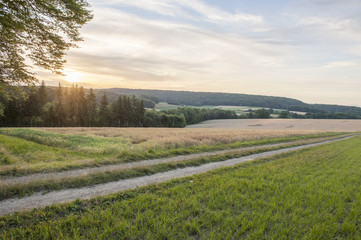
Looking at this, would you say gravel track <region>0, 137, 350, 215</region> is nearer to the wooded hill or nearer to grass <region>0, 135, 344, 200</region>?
grass <region>0, 135, 344, 200</region>

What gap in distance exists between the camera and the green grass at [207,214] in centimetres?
482

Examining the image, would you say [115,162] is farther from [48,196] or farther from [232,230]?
[232,230]

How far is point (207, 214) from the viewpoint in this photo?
18.8ft

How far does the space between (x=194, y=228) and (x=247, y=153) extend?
42.8ft

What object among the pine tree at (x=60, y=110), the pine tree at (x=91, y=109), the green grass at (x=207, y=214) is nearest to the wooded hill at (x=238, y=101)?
the pine tree at (x=91, y=109)

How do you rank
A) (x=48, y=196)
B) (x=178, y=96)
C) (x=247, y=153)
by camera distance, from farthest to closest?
1. (x=178, y=96)
2. (x=247, y=153)
3. (x=48, y=196)

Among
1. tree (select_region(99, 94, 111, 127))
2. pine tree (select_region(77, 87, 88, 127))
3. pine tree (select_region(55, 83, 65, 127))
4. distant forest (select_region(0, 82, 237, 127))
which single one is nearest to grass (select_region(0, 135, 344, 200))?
distant forest (select_region(0, 82, 237, 127))

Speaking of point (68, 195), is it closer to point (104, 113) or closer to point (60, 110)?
point (104, 113)

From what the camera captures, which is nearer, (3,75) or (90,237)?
(90,237)

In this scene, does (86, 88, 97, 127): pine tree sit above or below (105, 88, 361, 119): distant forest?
below

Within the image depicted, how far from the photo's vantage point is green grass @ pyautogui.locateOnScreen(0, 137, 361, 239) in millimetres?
4824

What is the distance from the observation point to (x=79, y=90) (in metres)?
64.3

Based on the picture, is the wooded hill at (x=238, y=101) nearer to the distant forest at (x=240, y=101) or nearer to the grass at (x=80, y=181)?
the distant forest at (x=240, y=101)

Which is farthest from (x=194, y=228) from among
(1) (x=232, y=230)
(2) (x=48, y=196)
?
(2) (x=48, y=196)
